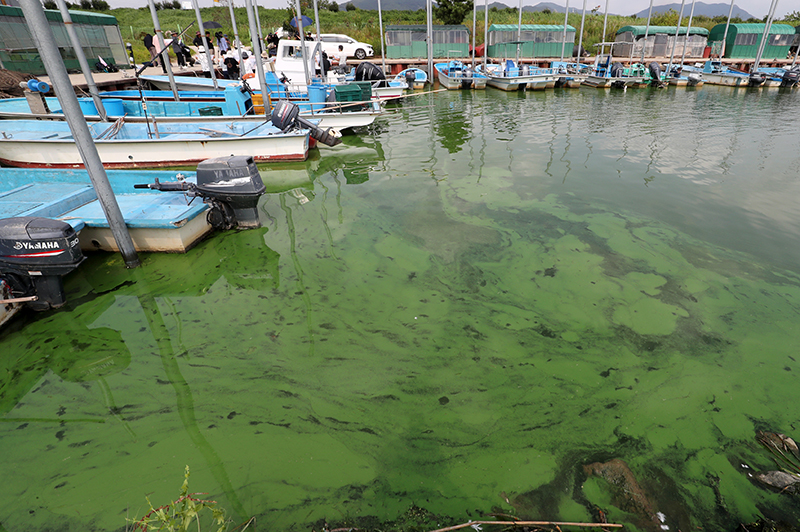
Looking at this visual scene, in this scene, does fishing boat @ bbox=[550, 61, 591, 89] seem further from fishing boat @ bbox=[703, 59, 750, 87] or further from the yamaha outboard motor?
the yamaha outboard motor

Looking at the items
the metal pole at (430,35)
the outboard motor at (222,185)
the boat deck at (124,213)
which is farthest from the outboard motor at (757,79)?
the boat deck at (124,213)

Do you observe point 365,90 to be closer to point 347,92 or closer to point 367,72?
point 347,92

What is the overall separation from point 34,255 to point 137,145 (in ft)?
16.5

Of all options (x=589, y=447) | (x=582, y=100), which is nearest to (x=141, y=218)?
(x=589, y=447)

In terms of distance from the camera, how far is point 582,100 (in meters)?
16.5

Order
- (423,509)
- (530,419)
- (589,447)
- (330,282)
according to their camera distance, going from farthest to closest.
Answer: (330,282), (530,419), (589,447), (423,509)

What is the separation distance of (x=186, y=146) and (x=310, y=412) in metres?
6.75

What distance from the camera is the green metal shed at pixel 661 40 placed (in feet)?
88.6

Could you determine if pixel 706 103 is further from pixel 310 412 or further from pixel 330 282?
pixel 310 412

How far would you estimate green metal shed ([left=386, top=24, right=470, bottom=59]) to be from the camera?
24.1 m

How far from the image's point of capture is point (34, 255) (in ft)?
10.3

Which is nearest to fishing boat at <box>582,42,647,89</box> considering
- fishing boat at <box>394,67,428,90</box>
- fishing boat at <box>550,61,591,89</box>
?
fishing boat at <box>550,61,591,89</box>

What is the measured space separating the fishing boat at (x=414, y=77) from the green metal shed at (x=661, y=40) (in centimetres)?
1616

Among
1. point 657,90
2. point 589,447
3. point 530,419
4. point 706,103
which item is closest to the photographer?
point 589,447
